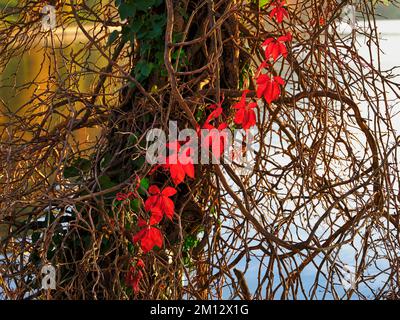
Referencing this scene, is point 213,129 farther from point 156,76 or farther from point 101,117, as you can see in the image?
point 101,117

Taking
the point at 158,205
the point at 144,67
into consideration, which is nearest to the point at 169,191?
the point at 158,205

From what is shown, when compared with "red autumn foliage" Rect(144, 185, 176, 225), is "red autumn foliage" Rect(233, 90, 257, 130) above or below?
above

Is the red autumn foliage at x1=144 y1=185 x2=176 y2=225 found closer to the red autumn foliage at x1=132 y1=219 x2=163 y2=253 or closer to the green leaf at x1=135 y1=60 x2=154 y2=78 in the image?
the red autumn foliage at x1=132 y1=219 x2=163 y2=253

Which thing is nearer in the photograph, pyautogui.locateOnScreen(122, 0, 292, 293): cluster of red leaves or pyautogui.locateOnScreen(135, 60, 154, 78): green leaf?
pyautogui.locateOnScreen(122, 0, 292, 293): cluster of red leaves

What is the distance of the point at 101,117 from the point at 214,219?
1.21ft

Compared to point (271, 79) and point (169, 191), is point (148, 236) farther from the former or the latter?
point (271, 79)

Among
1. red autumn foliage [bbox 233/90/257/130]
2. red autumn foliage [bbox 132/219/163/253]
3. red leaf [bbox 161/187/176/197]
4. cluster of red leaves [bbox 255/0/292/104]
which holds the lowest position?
red autumn foliage [bbox 132/219/163/253]

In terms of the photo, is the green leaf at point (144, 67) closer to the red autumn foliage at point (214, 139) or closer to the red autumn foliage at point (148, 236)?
the red autumn foliage at point (214, 139)

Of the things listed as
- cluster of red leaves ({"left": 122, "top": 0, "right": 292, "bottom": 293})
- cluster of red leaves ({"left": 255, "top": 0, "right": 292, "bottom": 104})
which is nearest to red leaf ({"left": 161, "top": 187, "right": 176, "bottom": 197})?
cluster of red leaves ({"left": 122, "top": 0, "right": 292, "bottom": 293})

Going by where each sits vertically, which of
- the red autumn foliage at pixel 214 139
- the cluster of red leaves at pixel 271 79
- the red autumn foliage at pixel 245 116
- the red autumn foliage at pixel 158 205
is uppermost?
the cluster of red leaves at pixel 271 79

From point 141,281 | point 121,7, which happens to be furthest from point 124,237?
point 121,7

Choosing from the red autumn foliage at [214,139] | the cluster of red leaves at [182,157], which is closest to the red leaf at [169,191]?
the cluster of red leaves at [182,157]

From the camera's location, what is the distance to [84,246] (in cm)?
174

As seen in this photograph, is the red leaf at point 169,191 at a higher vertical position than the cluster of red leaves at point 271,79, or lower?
lower
